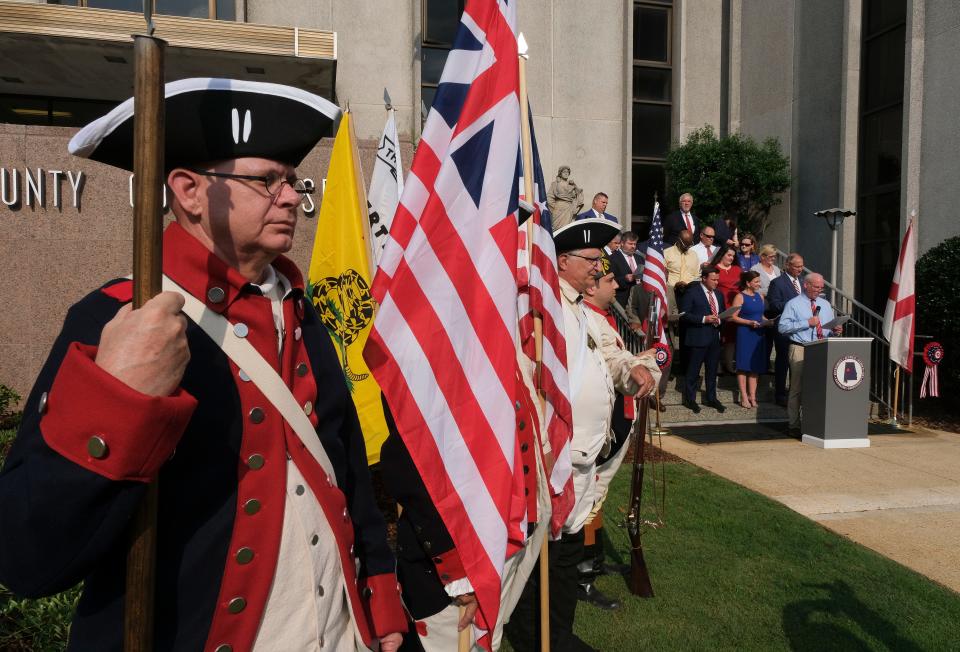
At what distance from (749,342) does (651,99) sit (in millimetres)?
10047

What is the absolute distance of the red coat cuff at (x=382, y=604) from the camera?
1930mm

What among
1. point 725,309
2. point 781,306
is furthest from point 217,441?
point 781,306

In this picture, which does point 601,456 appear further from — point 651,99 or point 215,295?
point 651,99

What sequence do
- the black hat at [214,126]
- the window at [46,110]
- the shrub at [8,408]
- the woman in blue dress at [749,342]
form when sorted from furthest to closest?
the window at [46,110] → the woman in blue dress at [749,342] → the shrub at [8,408] → the black hat at [214,126]

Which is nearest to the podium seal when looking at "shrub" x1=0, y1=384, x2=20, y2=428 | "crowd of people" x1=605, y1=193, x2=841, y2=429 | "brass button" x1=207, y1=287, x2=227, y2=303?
"crowd of people" x1=605, y1=193, x2=841, y2=429

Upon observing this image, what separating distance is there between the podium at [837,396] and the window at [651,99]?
949 centimetres

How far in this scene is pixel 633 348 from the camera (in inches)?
460

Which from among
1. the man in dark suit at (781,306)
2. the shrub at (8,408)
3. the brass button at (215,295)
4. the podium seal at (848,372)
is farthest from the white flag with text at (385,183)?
the man in dark suit at (781,306)

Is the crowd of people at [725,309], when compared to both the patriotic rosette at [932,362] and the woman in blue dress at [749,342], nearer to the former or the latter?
the woman in blue dress at [749,342]

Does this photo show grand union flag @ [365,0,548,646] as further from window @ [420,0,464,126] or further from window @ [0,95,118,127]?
window @ [420,0,464,126]

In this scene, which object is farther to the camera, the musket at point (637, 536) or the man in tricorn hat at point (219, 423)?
the musket at point (637, 536)

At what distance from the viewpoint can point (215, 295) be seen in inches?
64.6

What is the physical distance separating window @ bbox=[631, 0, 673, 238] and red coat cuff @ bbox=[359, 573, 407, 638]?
17.4 metres

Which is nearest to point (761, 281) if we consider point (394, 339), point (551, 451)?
point (551, 451)
